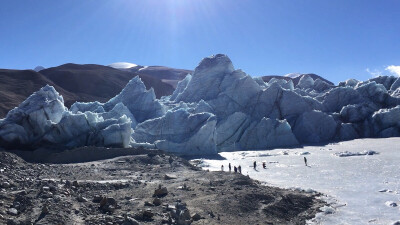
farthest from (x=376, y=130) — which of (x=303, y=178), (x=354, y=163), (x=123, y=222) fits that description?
(x=123, y=222)

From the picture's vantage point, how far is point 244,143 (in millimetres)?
35938

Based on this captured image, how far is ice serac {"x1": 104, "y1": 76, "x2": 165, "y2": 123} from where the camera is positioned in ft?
130

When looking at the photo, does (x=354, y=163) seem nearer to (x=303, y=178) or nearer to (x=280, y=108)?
(x=303, y=178)

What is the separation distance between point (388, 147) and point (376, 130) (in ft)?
29.4

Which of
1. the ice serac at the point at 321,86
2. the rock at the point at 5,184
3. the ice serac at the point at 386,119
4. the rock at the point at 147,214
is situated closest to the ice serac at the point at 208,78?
the ice serac at the point at 321,86

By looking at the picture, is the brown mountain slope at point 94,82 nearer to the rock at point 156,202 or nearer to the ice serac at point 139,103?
the ice serac at point 139,103

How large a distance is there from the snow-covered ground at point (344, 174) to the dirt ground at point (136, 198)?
1209 mm

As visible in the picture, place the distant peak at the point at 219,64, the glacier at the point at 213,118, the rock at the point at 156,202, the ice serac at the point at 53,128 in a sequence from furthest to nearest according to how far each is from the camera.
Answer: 1. the distant peak at the point at 219,64
2. the glacier at the point at 213,118
3. the ice serac at the point at 53,128
4. the rock at the point at 156,202

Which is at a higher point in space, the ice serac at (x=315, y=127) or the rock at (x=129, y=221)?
the ice serac at (x=315, y=127)

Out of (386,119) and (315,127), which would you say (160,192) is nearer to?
(315,127)

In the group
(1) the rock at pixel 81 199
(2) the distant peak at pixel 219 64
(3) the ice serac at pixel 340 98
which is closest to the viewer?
(1) the rock at pixel 81 199

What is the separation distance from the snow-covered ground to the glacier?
11.2ft

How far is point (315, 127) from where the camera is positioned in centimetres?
3766

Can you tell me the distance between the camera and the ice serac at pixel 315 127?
37438 millimetres
